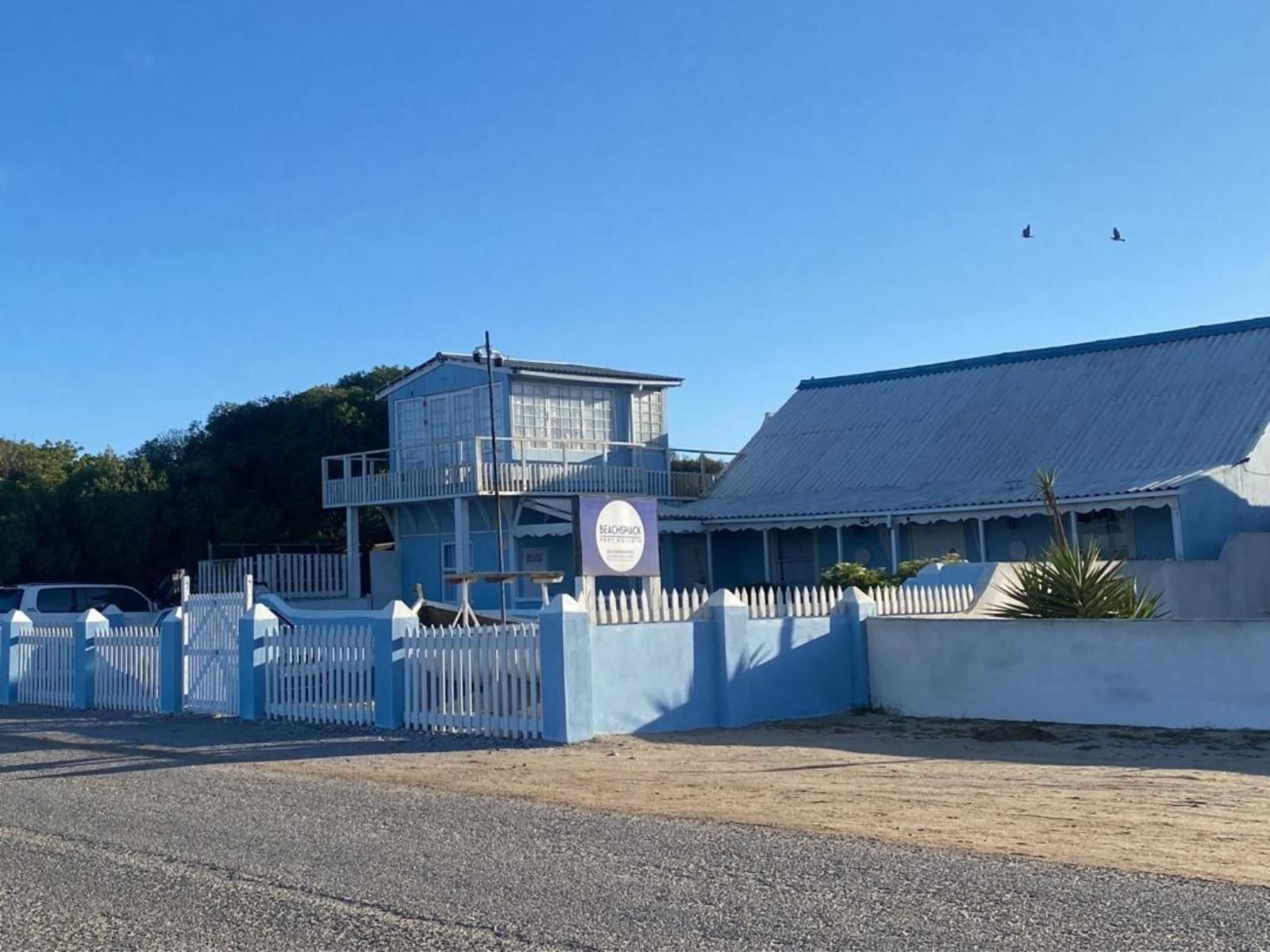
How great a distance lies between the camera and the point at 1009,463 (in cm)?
2811

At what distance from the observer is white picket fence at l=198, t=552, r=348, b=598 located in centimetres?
3234

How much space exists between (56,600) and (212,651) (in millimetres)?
10225

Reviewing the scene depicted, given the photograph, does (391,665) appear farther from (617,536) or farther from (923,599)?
(923,599)

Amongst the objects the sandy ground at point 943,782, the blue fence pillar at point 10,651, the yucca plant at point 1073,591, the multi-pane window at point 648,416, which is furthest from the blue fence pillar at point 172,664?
the multi-pane window at point 648,416

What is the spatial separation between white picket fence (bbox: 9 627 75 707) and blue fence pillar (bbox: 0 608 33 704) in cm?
2

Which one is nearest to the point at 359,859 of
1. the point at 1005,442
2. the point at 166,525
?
the point at 1005,442

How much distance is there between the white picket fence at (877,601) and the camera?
1609cm

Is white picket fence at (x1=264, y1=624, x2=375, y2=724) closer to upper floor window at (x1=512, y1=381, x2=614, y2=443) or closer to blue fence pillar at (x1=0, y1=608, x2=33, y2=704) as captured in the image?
blue fence pillar at (x1=0, y1=608, x2=33, y2=704)

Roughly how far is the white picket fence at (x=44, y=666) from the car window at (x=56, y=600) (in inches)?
202

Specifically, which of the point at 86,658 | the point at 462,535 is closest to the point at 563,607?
the point at 86,658

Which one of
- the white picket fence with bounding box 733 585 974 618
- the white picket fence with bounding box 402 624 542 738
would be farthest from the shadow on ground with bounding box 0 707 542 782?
the white picket fence with bounding box 733 585 974 618

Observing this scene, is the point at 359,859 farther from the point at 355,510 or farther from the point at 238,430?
the point at 238,430

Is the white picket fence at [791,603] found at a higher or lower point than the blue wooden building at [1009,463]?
lower

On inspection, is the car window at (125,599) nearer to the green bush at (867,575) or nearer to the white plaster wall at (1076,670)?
the green bush at (867,575)
